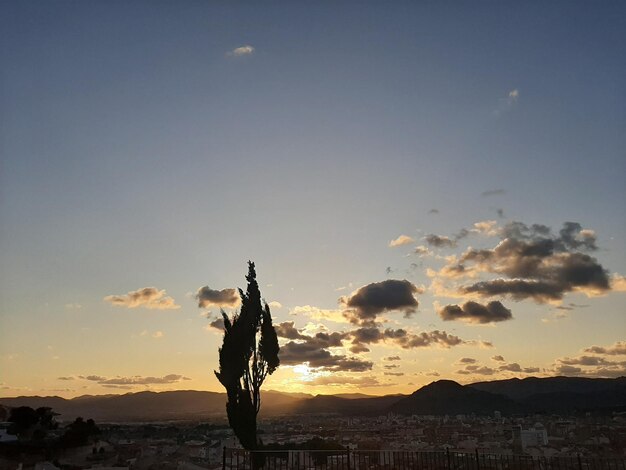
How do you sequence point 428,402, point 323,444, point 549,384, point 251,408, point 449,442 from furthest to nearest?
point 549,384 → point 428,402 → point 449,442 → point 323,444 → point 251,408

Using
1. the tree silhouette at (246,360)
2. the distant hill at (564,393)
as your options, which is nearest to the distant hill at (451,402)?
the distant hill at (564,393)

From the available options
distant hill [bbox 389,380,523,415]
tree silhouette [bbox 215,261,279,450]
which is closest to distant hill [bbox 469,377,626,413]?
distant hill [bbox 389,380,523,415]

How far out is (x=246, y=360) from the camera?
28.6 m

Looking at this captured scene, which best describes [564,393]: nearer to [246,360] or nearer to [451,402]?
[451,402]

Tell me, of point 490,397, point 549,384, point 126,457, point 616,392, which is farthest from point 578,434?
point 549,384

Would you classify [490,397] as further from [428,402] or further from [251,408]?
[251,408]

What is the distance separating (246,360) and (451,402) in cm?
14184

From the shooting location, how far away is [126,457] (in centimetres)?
4084

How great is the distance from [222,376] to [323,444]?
536 inches

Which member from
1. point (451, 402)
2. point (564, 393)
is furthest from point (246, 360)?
point (564, 393)

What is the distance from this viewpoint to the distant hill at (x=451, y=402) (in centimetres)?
15412

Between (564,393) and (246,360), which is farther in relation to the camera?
(564,393)

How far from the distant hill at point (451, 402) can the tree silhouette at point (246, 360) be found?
13500cm

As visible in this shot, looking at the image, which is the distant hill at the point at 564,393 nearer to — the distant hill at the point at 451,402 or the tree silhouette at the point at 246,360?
the distant hill at the point at 451,402
